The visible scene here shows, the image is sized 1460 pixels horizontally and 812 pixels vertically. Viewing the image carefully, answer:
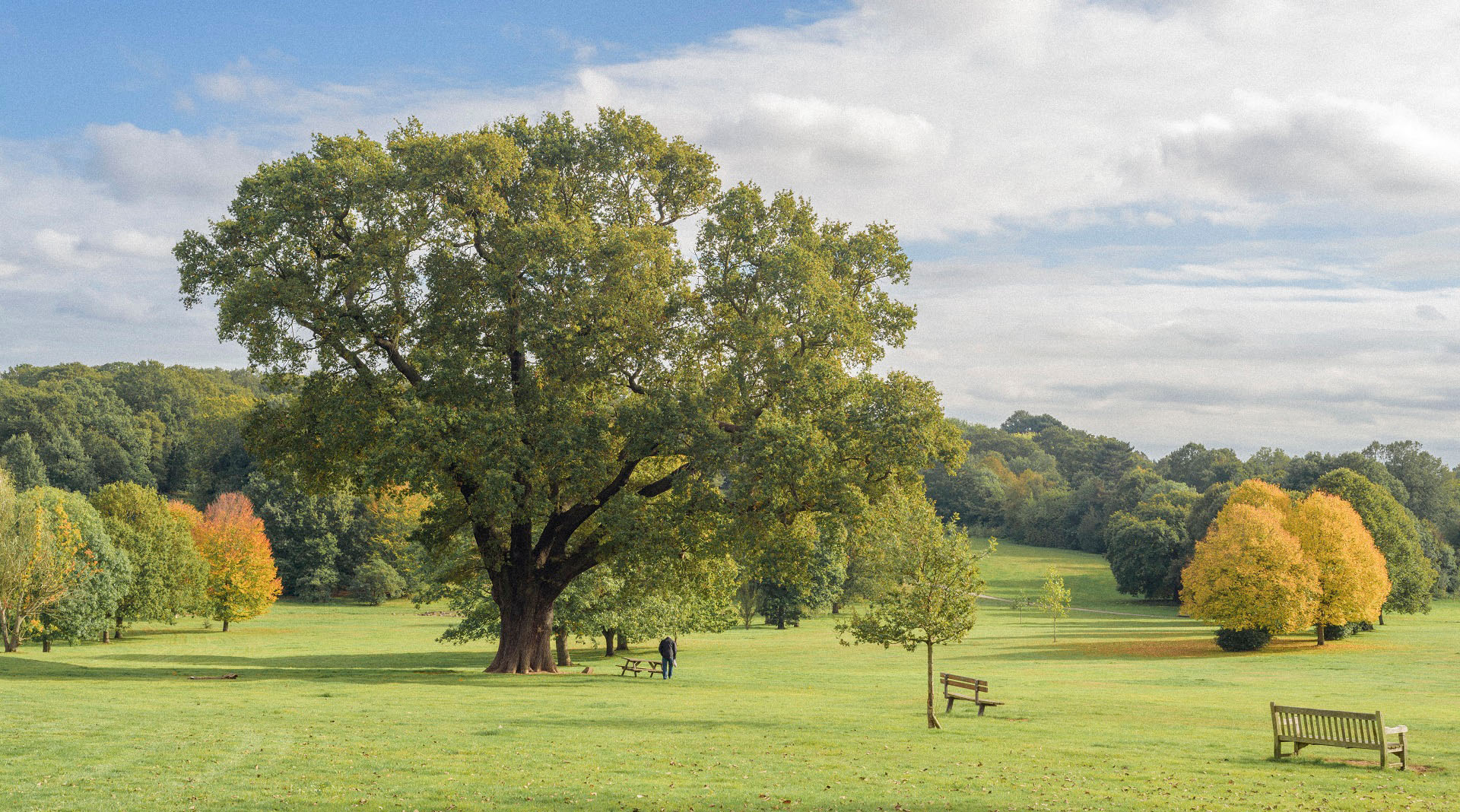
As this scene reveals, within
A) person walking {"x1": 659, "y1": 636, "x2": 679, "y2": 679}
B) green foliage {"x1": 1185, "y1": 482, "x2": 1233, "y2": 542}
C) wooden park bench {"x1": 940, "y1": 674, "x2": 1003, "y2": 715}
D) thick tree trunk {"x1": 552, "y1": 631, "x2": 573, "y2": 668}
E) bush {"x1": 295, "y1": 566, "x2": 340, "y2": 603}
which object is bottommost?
bush {"x1": 295, "y1": 566, "x2": 340, "y2": 603}

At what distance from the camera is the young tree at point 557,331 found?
104ft

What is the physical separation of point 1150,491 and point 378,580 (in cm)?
9381

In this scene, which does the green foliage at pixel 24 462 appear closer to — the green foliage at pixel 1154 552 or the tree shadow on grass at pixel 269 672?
the tree shadow on grass at pixel 269 672

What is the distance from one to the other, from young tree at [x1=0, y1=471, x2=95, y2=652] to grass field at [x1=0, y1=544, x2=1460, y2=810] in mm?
4723

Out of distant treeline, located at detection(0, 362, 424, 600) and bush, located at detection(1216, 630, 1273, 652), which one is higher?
distant treeline, located at detection(0, 362, 424, 600)

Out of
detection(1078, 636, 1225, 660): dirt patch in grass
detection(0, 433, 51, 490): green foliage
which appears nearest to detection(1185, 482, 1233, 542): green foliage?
detection(1078, 636, 1225, 660): dirt patch in grass

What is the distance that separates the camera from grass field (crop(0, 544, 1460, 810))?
14.8 m

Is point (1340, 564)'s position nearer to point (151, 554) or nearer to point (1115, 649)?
point (1115, 649)

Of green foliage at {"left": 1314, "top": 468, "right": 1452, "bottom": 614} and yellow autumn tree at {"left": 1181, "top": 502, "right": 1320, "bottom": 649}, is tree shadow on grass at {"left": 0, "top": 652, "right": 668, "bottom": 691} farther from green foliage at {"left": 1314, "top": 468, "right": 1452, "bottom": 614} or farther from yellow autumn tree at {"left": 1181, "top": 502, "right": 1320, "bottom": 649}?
green foliage at {"left": 1314, "top": 468, "right": 1452, "bottom": 614}

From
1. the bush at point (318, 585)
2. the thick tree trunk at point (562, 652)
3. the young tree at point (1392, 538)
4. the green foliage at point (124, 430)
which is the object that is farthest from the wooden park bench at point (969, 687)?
the green foliage at point (124, 430)

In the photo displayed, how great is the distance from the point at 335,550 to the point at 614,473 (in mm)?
78156

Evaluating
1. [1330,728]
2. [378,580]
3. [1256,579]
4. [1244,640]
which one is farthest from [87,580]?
[1244,640]

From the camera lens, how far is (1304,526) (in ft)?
188

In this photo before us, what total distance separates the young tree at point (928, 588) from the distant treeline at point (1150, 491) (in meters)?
77.3
